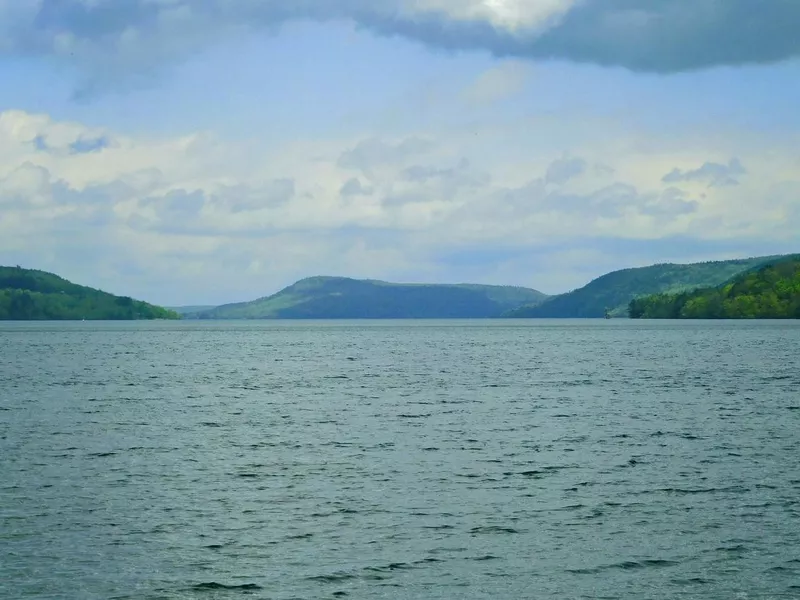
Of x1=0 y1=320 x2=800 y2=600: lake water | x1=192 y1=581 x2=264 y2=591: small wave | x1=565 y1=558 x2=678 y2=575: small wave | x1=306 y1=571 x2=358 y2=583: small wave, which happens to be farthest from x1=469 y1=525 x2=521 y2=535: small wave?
x1=192 y1=581 x2=264 y2=591: small wave

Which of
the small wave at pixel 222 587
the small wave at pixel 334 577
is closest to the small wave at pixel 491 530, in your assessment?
the small wave at pixel 334 577

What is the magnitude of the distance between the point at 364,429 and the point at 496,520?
31416 millimetres

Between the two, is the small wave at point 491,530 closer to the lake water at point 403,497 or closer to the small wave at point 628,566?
the lake water at point 403,497

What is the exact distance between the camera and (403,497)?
41812 mm

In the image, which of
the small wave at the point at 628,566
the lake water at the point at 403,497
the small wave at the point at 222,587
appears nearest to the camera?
the small wave at the point at 222,587

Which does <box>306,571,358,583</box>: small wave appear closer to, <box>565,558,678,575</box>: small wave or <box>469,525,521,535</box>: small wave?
<box>469,525,521,535</box>: small wave

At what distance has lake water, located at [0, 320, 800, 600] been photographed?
29.5 meters

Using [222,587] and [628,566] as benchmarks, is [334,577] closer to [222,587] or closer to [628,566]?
[222,587]

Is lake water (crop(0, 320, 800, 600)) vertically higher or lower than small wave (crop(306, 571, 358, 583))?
higher

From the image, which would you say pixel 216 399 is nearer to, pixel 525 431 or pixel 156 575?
pixel 525 431

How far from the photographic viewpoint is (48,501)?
4072 cm

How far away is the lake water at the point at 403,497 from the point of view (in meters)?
29.5

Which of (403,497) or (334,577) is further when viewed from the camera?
(403,497)

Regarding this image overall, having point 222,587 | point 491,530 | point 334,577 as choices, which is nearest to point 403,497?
point 491,530
